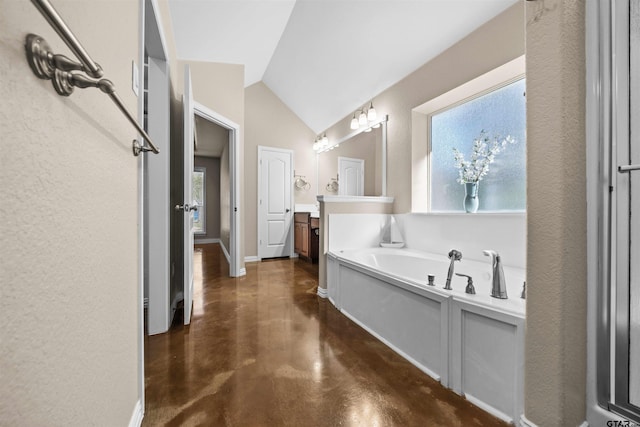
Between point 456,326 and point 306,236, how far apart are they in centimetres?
311

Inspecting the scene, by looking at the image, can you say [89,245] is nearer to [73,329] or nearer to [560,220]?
[73,329]

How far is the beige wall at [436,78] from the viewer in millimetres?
1866

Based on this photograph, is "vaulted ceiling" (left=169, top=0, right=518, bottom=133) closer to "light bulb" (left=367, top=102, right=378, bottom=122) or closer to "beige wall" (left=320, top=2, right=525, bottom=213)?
"beige wall" (left=320, top=2, right=525, bottom=213)

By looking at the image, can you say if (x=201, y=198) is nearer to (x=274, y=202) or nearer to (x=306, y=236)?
(x=274, y=202)

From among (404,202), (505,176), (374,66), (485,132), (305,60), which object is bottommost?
(404,202)

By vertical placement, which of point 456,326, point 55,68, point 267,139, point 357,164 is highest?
point 267,139

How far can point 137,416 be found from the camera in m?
1.04

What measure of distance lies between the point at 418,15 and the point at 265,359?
2.81 meters

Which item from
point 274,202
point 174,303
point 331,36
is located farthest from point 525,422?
point 274,202

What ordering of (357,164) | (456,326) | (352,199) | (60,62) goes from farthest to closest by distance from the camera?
1. (357,164)
2. (352,199)
3. (456,326)
4. (60,62)

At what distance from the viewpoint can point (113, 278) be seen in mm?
801

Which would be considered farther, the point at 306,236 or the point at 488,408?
the point at 306,236

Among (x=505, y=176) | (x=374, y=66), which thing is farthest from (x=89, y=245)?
(x=374, y=66)

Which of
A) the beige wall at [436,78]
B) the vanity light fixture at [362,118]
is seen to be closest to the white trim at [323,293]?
the beige wall at [436,78]
